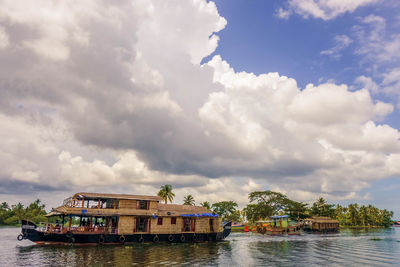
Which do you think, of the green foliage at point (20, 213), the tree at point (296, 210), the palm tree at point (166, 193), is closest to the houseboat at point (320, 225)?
the tree at point (296, 210)

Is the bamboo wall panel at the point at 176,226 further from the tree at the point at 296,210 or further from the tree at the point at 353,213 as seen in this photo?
the tree at the point at 353,213

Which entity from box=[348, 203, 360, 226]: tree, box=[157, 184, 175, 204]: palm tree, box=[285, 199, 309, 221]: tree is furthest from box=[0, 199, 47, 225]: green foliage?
box=[348, 203, 360, 226]: tree

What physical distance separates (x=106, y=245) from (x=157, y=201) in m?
8.06

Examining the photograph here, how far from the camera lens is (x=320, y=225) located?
226 feet

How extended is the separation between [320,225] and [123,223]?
55.0 metres

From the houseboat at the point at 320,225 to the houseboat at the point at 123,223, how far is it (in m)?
40.5

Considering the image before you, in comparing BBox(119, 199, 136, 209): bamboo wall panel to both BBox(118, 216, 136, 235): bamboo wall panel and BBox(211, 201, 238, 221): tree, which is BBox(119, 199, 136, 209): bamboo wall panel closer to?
BBox(118, 216, 136, 235): bamboo wall panel

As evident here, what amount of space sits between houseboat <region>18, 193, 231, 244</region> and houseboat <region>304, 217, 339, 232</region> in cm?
4048

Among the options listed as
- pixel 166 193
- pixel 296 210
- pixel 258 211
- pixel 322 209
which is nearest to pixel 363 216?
pixel 322 209

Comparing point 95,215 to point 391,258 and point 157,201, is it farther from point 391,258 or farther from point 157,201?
point 391,258

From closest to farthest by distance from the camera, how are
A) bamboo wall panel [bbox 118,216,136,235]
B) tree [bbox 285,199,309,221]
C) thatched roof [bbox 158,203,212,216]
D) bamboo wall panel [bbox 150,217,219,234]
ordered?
bamboo wall panel [bbox 118,216,136,235], bamboo wall panel [bbox 150,217,219,234], thatched roof [bbox 158,203,212,216], tree [bbox 285,199,309,221]

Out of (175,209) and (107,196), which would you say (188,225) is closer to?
(175,209)

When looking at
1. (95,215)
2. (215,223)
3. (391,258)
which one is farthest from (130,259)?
(391,258)

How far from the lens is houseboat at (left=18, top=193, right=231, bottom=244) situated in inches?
1246
